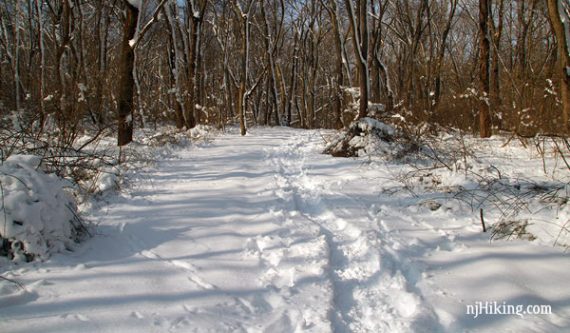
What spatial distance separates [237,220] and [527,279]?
2418 millimetres

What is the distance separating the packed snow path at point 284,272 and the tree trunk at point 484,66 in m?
6.48

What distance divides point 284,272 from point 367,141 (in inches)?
187

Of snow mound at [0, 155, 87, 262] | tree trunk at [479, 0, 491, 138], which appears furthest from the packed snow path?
tree trunk at [479, 0, 491, 138]

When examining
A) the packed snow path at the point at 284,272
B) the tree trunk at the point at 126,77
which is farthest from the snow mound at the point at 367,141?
the tree trunk at the point at 126,77

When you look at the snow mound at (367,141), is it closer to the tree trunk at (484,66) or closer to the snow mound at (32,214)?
the tree trunk at (484,66)

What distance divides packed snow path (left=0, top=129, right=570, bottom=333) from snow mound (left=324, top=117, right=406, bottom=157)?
8.65 feet

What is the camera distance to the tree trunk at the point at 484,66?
8.75 m

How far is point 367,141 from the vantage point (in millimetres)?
6691

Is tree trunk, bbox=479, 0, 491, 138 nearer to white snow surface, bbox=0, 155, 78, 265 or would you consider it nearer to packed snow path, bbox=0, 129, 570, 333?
packed snow path, bbox=0, 129, 570, 333

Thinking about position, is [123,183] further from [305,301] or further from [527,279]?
[527,279]

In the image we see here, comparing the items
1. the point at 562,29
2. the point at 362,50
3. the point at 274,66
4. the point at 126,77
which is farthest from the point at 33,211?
the point at 274,66

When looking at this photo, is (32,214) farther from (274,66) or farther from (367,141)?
(274,66)

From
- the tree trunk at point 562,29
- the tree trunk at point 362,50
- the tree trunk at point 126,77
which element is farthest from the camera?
the tree trunk at point 362,50

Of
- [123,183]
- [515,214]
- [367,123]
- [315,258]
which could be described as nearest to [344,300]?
[315,258]
